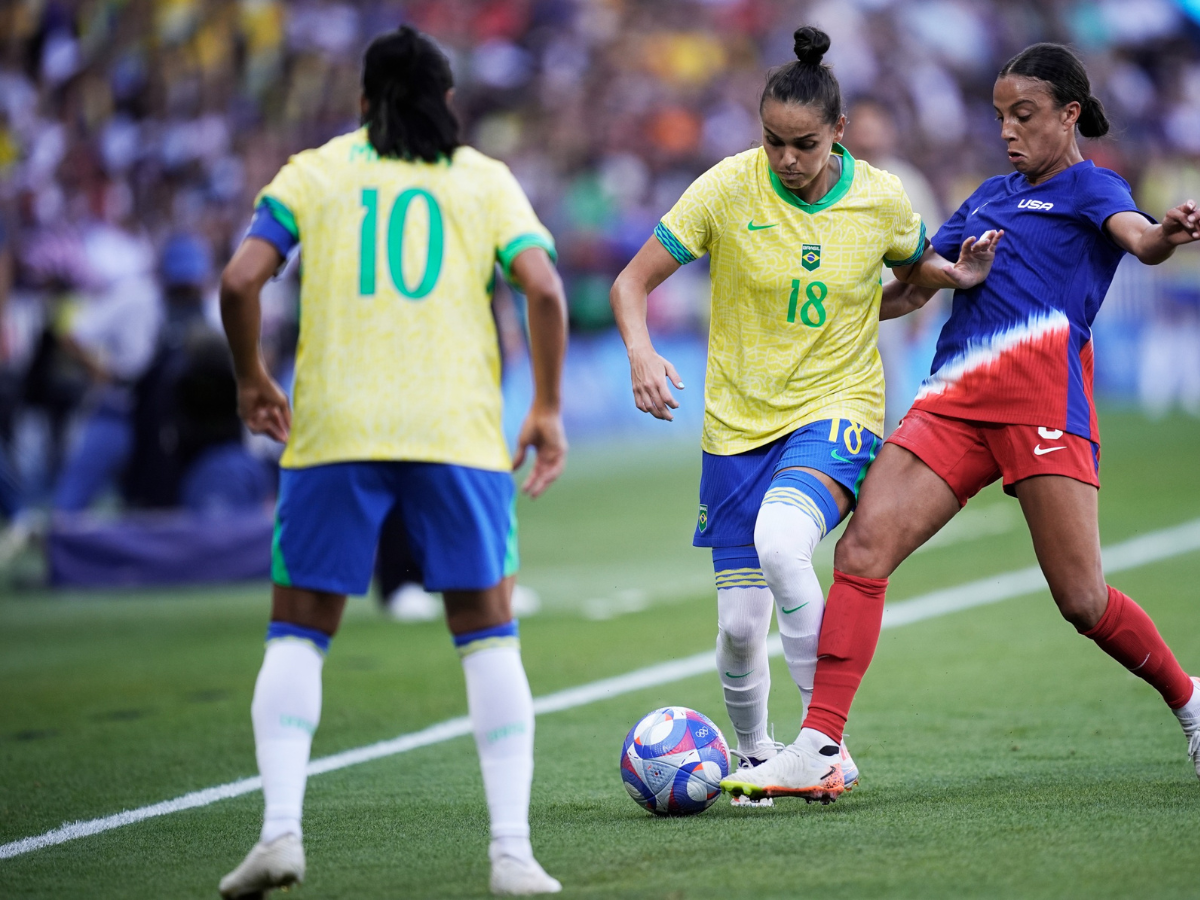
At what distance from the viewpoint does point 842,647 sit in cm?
487

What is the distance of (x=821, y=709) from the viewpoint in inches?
191

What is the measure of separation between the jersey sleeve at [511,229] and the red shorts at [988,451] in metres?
1.56

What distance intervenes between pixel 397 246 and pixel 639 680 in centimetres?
407

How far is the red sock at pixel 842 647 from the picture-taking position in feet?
15.9

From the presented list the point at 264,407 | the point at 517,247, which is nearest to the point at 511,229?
the point at 517,247

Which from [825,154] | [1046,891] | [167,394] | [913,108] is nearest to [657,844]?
[1046,891]

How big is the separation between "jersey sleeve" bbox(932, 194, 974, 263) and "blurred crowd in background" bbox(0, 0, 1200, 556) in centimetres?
446

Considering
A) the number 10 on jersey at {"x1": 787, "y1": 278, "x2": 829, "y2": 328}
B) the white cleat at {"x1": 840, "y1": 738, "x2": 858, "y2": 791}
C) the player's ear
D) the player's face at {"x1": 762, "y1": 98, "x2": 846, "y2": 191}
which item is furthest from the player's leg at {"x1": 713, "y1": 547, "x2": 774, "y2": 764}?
the player's ear

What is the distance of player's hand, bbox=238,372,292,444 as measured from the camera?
13.3 feet

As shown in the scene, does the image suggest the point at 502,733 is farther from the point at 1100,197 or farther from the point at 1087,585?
the point at 1100,197

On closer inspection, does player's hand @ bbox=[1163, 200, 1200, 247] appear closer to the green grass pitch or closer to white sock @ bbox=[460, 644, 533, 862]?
the green grass pitch

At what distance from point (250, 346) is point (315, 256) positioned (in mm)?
271

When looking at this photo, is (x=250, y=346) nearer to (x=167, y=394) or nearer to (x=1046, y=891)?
(x=1046, y=891)

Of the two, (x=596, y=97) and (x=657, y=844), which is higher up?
(x=596, y=97)
